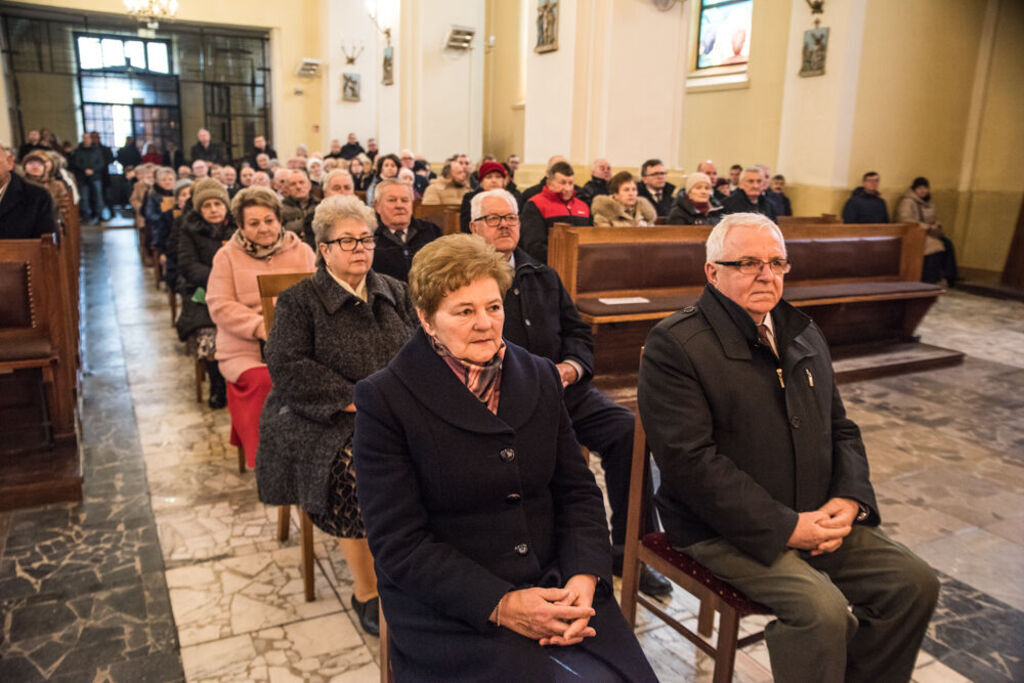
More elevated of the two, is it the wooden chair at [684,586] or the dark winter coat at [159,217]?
the dark winter coat at [159,217]

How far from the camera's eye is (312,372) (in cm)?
256

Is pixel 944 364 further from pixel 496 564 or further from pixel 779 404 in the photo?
pixel 496 564

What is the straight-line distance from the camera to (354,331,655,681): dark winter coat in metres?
1.59

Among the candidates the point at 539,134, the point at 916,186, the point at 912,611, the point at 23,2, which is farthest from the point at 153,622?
the point at 23,2

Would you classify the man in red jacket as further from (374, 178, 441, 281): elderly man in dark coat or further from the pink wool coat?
the pink wool coat

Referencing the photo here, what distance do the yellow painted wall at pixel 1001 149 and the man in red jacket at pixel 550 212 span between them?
7206 mm

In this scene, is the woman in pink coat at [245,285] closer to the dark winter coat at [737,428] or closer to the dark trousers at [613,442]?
the dark trousers at [613,442]

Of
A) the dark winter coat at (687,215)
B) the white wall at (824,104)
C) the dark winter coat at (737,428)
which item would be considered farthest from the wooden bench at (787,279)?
the white wall at (824,104)

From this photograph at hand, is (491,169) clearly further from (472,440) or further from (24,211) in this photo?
(472,440)

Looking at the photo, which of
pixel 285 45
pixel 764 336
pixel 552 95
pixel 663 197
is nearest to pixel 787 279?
pixel 663 197

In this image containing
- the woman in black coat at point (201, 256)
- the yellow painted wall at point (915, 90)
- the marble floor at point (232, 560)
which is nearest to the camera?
the marble floor at point (232, 560)

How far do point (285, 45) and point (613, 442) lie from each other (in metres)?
14.7

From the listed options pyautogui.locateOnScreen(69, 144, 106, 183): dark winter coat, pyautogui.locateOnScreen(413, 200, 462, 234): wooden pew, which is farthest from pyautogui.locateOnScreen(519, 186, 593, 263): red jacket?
pyautogui.locateOnScreen(69, 144, 106, 183): dark winter coat

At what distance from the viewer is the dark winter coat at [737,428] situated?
1.91 meters
